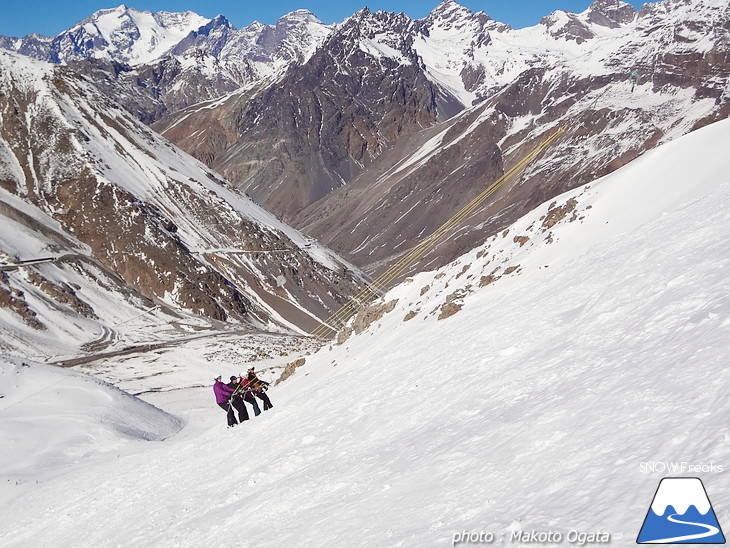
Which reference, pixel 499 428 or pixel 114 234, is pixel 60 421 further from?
pixel 114 234

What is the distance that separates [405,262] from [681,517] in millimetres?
145855

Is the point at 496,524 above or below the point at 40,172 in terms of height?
below

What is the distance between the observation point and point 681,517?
235 inches

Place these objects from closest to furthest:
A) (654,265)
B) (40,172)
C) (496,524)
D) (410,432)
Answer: (496,524), (410,432), (654,265), (40,172)

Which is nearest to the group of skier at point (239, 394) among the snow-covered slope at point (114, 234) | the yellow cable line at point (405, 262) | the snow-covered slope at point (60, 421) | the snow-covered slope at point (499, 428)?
the snow-covered slope at point (499, 428)

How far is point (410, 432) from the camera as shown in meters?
11.2

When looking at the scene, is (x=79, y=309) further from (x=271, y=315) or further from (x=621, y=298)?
(x=621, y=298)

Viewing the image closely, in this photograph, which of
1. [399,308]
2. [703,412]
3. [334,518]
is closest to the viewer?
[703,412]

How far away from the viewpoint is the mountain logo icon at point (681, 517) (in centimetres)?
568

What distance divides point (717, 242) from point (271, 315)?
76156 millimetres

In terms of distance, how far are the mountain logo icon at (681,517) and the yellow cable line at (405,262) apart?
7421 centimetres

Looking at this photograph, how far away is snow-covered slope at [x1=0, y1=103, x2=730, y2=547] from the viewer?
284 inches

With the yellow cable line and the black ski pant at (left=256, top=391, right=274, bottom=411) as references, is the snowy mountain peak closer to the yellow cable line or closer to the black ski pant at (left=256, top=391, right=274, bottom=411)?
the black ski pant at (left=256, top=391, right=274, bottom=411)

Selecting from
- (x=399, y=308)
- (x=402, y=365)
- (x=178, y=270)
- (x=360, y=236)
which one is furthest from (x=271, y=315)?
(x=360, y=236)
